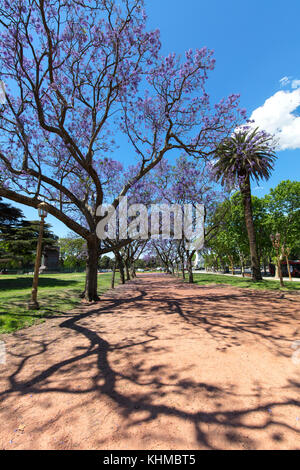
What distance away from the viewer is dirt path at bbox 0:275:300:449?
6.71 ft

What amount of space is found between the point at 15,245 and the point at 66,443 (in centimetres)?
2380

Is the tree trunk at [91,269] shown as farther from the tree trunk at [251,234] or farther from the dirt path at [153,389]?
the tree trunk at [251,234]

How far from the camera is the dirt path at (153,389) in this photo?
2.04 metres

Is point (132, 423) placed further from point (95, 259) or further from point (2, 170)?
point (2, 170)

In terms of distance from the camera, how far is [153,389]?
280 centimetres

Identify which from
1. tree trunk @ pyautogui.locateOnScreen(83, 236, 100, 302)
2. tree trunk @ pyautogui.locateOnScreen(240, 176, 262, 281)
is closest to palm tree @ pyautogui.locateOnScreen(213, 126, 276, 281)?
tree trunk @ pyautogui.locateOnScreen(240, 176, 262, 281)

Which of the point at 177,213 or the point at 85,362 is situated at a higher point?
the point at 177,213

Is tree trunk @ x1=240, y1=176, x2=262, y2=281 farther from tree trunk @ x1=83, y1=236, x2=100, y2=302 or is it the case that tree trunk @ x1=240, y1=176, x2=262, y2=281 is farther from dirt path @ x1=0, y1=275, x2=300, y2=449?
tree trunk @ x1=83, y1=236, x2=100, y2=302

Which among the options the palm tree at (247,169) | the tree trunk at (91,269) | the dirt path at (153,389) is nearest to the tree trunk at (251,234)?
the palm tree at (247,169)

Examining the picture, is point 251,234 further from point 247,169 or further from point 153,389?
point 153,389

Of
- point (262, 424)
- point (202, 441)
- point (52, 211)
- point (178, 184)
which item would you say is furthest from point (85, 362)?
point (178, 184)

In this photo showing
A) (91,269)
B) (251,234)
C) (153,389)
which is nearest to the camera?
(153,389)

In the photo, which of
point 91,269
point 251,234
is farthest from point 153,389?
point 251,234

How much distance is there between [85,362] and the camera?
145 inches
